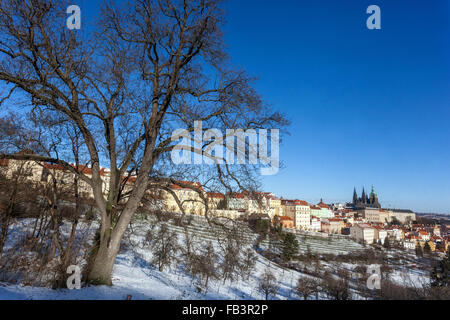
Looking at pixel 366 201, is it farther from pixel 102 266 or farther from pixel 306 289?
pixel 102 266

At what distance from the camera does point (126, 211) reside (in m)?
5.55

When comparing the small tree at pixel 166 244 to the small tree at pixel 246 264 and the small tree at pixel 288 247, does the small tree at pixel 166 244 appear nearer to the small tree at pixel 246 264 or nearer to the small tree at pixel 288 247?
the small tree at pixel 246 264

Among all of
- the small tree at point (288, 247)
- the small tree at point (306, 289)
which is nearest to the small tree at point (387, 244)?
the small tree at point (288, 247)

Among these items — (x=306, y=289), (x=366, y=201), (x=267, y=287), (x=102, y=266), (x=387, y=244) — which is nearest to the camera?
(x=102, y=266)

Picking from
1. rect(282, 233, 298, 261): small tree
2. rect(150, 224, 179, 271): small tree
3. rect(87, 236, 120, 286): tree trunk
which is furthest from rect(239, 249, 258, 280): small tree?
rect(282, 233, 298, 261): small tree

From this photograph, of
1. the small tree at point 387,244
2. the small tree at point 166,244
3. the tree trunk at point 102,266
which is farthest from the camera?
the small tree at point 387,244

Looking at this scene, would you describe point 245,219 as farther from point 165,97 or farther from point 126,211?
point 165,97

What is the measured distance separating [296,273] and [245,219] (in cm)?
3453

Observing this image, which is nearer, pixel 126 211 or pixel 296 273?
pixel 126 211

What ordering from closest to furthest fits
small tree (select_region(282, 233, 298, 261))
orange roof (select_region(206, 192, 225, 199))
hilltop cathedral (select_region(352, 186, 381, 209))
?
orange roof (select_region(206, 192, 225, 199)), small tree (select_region(282, 233, 298, 261)), hilltop cathedral (select_region(352, 186, 381, 209))

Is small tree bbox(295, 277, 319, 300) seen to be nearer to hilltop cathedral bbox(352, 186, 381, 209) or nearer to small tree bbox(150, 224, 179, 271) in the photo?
small tree bbox(150, 224, 179, 271)

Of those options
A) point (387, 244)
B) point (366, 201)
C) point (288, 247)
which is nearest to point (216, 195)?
point (288, 247)
